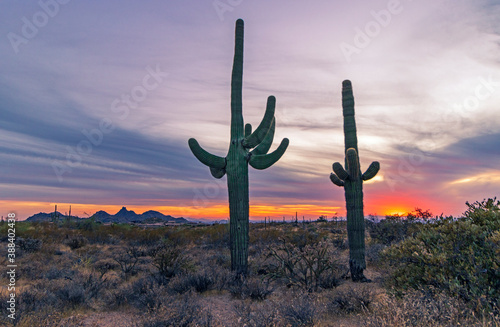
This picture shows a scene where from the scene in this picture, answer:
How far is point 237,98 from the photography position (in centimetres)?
1086

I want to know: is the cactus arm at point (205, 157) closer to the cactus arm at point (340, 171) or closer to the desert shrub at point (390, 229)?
the cactus arm at point (340, 171)

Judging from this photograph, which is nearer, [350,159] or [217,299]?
[217,299]

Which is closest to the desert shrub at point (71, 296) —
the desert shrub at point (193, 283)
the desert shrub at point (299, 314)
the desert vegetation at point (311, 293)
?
the desert vegetation at point (311, 293)

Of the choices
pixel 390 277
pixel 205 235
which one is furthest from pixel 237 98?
pixel 205 235

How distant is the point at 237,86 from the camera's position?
11.0m

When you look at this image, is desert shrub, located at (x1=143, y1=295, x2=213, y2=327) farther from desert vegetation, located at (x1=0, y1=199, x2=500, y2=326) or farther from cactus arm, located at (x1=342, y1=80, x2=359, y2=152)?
cactus arm, located at (x1=342, y1=80, x2=359, y2=152)

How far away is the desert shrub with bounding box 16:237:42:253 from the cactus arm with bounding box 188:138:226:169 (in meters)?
10.0

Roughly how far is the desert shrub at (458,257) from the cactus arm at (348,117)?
15.7ft

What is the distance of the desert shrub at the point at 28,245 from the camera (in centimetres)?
1480

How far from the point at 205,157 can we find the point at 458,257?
7.46 m

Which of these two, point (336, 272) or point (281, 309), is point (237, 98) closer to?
point (336, 272)

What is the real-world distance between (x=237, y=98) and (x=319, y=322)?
24.3 feet

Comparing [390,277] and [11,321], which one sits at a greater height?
[390,277]

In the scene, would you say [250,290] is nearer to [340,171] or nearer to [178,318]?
[178,318]
